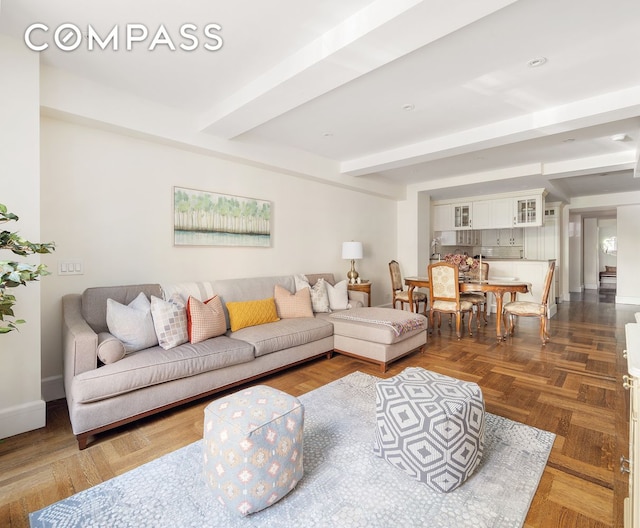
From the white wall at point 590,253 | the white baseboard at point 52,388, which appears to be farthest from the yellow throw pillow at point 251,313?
the white wall at point 590,253

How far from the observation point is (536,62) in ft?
7.91

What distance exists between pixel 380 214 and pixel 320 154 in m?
2.08

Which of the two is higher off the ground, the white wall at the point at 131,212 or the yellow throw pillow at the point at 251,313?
the white wall at the point at 131,212

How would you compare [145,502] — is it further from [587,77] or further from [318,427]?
[587,77]

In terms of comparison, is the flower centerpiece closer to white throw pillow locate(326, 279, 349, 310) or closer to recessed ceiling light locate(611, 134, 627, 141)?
white throw pillow locate(326, 279, 349, 310)

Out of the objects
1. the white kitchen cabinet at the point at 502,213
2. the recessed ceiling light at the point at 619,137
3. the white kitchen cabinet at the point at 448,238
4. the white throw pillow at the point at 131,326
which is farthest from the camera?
the white kitchen cabinet at the point at 448,238

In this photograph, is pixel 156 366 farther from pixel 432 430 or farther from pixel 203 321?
pixel 432 430

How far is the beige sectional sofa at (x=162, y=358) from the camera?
208 cm

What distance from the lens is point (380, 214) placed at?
20.9 ft

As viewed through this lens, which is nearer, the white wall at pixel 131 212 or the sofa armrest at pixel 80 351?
the sofa armrest at pixel 80 351

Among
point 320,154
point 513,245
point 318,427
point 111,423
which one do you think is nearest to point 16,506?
point 111,423

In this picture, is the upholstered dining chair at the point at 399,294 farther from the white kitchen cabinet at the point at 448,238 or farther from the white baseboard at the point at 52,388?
the white baseboard at the point at 52,388

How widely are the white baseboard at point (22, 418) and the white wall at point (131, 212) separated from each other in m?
0.51

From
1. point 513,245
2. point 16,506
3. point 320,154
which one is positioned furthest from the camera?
point 513,245
